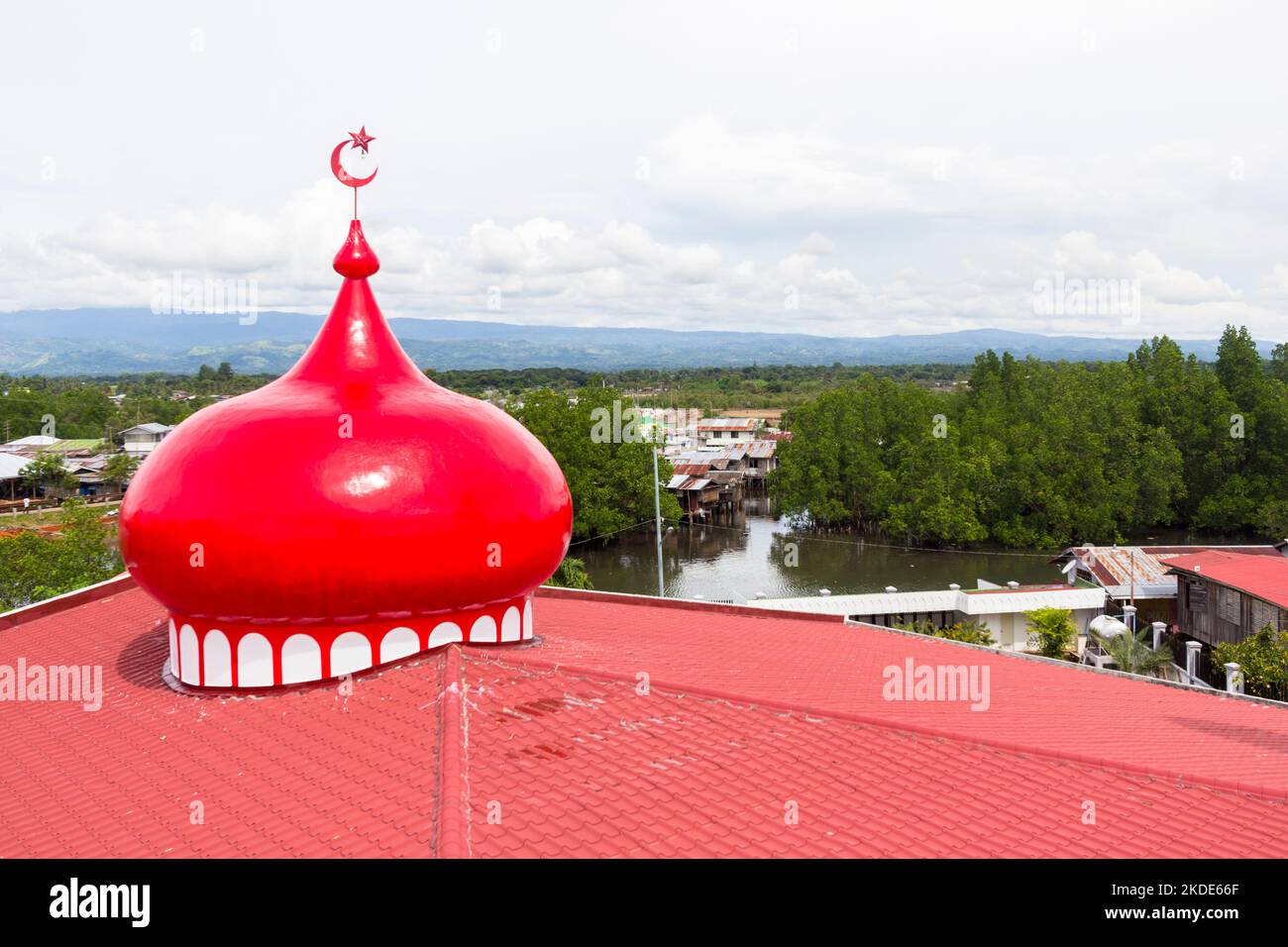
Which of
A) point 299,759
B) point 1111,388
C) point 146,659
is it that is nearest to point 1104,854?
point 299,759

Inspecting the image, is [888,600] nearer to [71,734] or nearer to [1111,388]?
[71,734]

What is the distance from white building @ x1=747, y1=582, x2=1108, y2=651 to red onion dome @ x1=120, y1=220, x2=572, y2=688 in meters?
21.8

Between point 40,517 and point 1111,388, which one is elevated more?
point 1111,388

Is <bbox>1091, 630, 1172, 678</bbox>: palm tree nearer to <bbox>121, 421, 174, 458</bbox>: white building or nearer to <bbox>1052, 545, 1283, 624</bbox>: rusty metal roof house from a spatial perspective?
<bbox>1052, 545, 1283, 624</bbox>: rusty metal roof house

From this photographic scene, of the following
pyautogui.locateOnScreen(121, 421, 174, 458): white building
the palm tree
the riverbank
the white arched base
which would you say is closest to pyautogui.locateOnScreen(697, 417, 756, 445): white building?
the riverbank

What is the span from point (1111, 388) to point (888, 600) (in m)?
31.1

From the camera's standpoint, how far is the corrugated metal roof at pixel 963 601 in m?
31.0

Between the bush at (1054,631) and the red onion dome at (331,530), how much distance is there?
2120 centimetres

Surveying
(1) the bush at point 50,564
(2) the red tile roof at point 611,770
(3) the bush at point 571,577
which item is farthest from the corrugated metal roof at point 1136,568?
(1) the bush at point 50,564

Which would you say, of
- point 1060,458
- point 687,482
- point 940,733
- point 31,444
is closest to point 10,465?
point 31,444

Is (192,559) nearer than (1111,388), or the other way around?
(192,559)

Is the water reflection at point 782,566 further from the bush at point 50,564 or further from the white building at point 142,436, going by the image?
the white building at point 142,436

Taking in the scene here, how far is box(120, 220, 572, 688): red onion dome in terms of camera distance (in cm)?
888

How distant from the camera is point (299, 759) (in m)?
7.95
